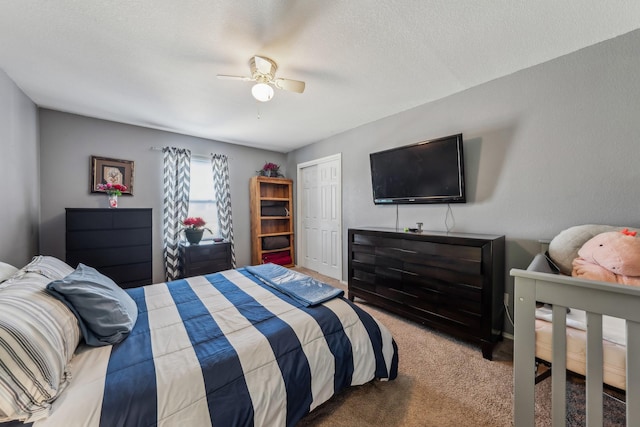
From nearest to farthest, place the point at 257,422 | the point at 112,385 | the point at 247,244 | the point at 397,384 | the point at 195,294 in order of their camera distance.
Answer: the point at 112,385 → the point at 257,422 → the point at 397,384 → the point at 195,294 → the point at 247,244

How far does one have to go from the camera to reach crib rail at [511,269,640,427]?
0.80 metres

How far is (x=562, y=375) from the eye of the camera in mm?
925

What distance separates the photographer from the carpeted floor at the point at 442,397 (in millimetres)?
1333

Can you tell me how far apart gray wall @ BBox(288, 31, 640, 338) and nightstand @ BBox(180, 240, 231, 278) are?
289cm

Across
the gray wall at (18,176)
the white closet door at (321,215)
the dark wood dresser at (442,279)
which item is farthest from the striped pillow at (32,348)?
the white closet door at (321,215)

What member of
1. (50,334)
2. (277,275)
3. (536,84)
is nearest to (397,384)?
(277,275)

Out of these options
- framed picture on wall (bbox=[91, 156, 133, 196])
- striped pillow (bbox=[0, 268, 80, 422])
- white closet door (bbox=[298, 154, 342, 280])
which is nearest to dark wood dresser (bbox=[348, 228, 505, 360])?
white closet door (bbox=[298, 154, 342, 280])

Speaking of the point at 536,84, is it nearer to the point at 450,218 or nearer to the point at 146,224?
the point at 450,218

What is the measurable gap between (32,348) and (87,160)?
3.11 meters

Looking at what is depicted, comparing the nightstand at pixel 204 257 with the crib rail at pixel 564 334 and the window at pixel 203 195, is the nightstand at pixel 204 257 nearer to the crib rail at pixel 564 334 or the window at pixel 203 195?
the window at pixel 203 195

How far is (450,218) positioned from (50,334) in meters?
2.97

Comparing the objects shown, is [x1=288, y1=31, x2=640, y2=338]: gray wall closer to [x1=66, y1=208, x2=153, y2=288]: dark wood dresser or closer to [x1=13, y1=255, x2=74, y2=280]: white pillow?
[x1=13, y1=255, x2=74, y2=280]: white pillow

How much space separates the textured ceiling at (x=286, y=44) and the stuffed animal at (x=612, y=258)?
137cm

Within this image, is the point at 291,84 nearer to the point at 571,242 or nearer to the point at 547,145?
the point at 547,145
